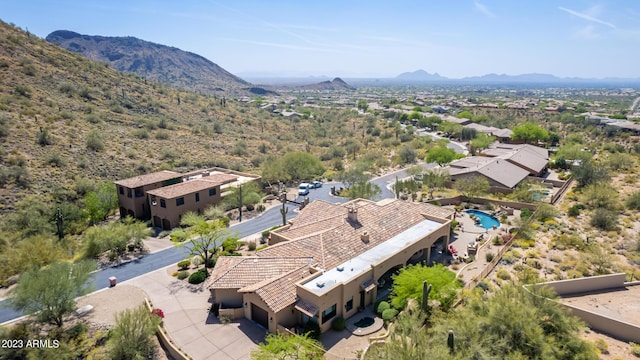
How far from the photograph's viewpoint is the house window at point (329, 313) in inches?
1053

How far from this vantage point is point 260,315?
91.2 feet

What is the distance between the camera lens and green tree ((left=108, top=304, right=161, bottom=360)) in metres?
23.2

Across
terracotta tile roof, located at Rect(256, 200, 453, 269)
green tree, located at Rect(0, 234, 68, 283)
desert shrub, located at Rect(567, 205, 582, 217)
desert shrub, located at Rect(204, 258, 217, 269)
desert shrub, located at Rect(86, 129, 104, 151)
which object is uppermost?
desert shrub, located at Rect(86, 129, 104, 151)

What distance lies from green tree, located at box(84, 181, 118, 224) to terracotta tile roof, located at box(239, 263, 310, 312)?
31020mm

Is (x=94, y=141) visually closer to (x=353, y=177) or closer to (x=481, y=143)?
(x=353, y=177)

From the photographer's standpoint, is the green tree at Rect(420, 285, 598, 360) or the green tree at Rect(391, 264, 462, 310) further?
the green tree at Rect(391, 264, 462, 310)

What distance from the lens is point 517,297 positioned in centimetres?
2333

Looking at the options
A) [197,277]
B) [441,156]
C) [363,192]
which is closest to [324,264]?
[197,277]

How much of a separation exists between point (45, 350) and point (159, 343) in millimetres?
6778

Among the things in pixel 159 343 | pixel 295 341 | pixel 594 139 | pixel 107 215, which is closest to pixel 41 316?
pixel 159 343

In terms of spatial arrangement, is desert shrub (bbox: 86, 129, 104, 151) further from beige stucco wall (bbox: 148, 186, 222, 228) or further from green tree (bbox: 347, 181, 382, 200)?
green tree (bbox: 347, 181, 382, 200)

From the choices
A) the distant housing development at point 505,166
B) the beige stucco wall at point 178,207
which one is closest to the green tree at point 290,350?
the beige stucco wall at point 178,207

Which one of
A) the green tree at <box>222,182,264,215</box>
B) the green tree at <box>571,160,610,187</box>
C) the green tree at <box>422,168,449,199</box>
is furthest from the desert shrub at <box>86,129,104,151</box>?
the green tree at <box>571,160,610,187</box>

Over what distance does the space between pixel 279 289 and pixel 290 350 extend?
19.6 feet
